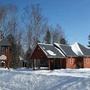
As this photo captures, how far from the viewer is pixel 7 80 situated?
845 inches

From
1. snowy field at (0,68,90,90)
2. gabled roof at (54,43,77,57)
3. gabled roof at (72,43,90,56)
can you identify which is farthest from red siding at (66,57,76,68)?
snowy field at (0,68,90,90)

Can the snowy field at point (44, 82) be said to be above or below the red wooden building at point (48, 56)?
below

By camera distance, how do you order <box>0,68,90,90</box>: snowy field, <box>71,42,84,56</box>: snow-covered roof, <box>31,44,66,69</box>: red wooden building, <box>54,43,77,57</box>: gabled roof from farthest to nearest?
<box>71,42,84,56</box>: snow-covered roof, <box>54,43,77,57</box>: gabled roof, <box>31,44,66,69</box>: red wooden building, <box>0,68,90,90</box>: snowy field

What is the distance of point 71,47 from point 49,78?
118 ft

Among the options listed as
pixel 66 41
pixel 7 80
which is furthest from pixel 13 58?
pixel 7 80

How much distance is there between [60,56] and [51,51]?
180 cm

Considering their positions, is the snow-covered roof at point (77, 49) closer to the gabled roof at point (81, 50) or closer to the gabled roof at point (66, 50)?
the gabled roof at point (81, 50)

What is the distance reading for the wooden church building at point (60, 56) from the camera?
47.9 metres

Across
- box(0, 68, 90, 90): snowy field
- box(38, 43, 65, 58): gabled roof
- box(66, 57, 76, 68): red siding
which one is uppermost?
box(38, 43, 65, 58): gabled roof

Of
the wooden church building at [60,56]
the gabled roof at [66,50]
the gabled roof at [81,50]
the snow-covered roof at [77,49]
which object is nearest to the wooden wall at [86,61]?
the wooden church building at [60,56]

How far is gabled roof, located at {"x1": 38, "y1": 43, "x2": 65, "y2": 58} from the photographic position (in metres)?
47.2

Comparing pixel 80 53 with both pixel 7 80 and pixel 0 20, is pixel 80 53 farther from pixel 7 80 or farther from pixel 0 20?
pixel 7 80

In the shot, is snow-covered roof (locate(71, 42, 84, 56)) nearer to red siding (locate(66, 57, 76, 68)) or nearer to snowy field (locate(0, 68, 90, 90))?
red siding (locate(66, 57, 76, 68))

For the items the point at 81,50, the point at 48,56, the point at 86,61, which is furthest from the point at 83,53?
the point at 48,56
